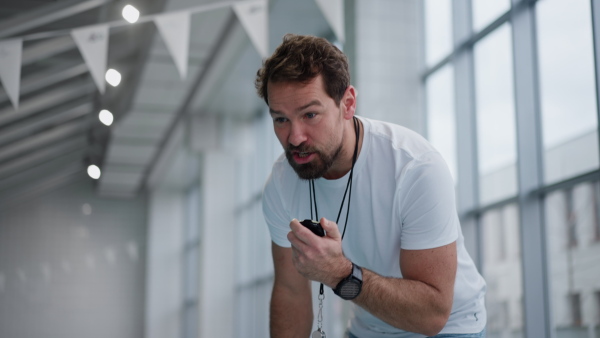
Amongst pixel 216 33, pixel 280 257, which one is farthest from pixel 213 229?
pixel 280 257

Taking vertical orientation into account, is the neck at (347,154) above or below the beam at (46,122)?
below

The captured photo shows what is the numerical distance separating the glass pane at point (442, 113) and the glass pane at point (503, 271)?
684mm

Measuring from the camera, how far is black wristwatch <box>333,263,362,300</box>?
1.51 meters

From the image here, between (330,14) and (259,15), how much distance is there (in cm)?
47

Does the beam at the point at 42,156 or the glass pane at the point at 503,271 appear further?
the beam at the point at 42,156

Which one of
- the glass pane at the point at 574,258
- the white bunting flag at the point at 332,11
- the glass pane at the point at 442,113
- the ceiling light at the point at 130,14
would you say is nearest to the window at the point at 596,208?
the glass pane at the point at 574,258

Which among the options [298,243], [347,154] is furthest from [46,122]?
[298,243]

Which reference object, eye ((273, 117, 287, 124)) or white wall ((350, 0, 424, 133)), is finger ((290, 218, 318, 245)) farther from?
white wall ((350, 0, 424, 133))

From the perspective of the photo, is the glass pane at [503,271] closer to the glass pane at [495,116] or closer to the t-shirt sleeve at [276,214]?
the glass pane at [495,116]

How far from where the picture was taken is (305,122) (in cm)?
157

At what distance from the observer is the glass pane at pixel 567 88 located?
3836 millimetres

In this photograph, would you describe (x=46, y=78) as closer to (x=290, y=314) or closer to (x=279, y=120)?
(x=290, y=314)

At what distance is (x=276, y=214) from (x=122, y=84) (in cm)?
723

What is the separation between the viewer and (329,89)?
1607 mm
